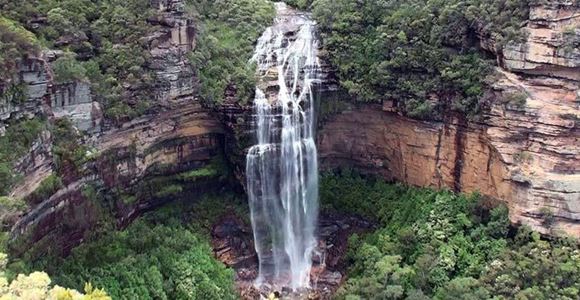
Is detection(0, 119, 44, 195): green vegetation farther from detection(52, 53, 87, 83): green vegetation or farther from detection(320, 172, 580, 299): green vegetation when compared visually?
detection(320, 172, 580, 299): green vegetation

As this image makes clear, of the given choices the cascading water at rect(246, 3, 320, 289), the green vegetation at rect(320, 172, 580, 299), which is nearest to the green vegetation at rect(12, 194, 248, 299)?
the cascading water at rect(246, 3, 320, 289)

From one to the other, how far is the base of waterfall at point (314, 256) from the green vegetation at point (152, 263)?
1198 mm

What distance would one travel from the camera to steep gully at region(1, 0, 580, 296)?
60.4ft

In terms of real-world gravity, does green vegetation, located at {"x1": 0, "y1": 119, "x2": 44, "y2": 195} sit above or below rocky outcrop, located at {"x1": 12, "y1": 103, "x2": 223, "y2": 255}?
above

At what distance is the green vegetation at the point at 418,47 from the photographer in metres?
20.7

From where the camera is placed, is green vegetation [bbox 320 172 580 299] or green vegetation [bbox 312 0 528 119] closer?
green vegetation [bbox 320 172 580 299]

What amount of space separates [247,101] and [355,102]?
4001mm

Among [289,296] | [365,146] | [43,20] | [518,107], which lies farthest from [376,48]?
[43,20]

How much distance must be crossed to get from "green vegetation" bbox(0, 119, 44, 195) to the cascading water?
7952 mm

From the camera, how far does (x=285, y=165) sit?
926 inches

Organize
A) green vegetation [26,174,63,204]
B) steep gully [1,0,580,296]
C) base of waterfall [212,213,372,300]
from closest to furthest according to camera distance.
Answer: green vegetation [26,174,63,204] → steep gully [1,0,580,296] → base of waterfall [212,213,372,300]

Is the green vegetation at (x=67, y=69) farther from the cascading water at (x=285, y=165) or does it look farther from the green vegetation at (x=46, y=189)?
the cascading water at (x=285, y=165)

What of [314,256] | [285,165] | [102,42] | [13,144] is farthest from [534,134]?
[13,144]

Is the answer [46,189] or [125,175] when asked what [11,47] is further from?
[125,175]
